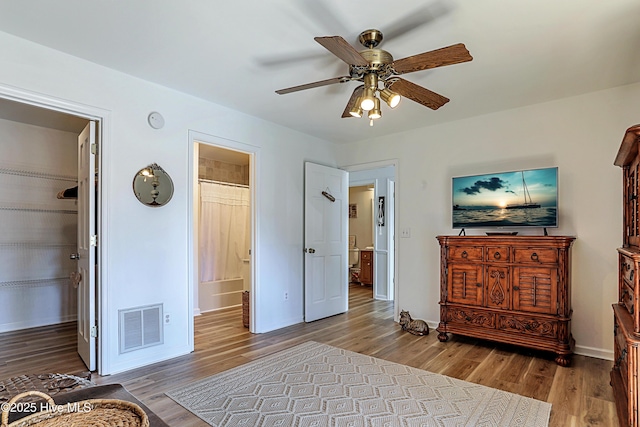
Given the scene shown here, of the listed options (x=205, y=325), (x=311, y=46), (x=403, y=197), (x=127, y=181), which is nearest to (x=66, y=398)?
(x=127, y=181)

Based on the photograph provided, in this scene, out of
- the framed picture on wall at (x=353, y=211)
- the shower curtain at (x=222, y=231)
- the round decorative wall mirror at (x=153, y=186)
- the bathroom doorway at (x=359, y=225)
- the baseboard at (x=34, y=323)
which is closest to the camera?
the round decorative wall mirror at (x=153, y=186)

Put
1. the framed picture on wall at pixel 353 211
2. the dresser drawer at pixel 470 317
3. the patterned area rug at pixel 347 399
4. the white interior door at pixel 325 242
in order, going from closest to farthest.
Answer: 1. the patterned area rug at pixel 347 399
2. the dresser drawer at pixel 470 317
3. the white interior door at pixel 325 242
4. the framed picture on wall at pixel 353 211

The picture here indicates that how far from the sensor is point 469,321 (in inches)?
143

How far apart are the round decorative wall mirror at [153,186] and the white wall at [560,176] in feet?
8.07

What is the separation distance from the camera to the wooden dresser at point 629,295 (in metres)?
1.82

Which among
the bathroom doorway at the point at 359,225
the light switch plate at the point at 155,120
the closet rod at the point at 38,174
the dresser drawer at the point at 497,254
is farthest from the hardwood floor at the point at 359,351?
the bathroom doorway at the point at 359,225

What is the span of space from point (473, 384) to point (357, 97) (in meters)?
2.29

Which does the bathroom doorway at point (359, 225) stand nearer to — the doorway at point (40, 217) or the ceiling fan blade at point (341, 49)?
the doorway at point (40, 217)

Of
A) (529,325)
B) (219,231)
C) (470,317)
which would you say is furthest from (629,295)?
(219,231)

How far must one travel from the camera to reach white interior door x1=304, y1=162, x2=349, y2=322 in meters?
4.67

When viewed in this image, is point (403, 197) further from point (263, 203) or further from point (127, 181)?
point (127, 181)

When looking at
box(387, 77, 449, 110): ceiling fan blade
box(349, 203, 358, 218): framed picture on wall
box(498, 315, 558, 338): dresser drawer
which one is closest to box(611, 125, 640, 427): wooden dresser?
box(498, 315, 558, 338): dresser drawer

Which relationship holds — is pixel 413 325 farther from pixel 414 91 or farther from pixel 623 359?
pixel 414 91

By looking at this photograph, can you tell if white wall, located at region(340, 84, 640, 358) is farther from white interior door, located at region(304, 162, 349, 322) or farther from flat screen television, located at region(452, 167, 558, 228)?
white interior door, located at region(304, 162, 349, 322)
